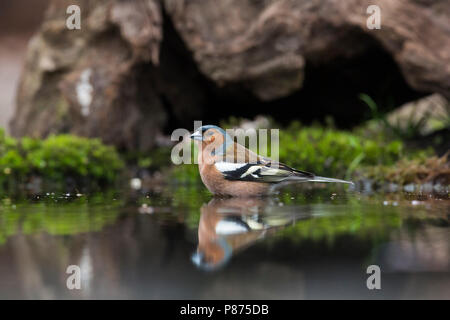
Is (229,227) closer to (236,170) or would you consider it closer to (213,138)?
(236,170)

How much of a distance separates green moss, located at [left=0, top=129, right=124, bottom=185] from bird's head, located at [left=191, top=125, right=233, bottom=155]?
3.76m

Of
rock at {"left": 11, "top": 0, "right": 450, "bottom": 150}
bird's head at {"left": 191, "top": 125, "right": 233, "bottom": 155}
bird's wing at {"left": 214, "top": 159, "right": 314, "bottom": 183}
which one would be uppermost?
rock at {"left": 11, "top": 0, "right": 450, "bottom": 150}

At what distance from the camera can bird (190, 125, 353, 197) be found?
5113 millimetres

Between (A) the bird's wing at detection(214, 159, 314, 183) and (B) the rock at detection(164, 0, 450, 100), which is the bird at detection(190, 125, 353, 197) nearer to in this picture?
(A) the bird's wing at detection(214, 159, 314, 183)

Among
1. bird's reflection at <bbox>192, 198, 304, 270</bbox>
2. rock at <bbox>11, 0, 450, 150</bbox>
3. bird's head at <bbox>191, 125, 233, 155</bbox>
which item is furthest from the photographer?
rock at <bbox>11, 0, 450, 150</bbox>

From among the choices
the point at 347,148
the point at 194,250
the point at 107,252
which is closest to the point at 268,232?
the point at 194,250

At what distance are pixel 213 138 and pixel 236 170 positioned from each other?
1.70 feet

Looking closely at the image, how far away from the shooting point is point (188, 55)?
11.3 meters

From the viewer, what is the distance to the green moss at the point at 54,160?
26.8 ft

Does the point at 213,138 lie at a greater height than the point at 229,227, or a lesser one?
greater

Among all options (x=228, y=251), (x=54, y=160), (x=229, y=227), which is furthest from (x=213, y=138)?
(x=54, y=160)

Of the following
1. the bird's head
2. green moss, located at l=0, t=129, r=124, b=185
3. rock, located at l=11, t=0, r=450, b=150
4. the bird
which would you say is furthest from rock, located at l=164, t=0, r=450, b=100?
the bird's head

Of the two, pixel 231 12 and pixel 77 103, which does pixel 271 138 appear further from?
pixel 77 103

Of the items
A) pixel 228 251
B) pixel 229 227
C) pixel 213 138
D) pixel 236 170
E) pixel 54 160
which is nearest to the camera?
pixel 228 251
